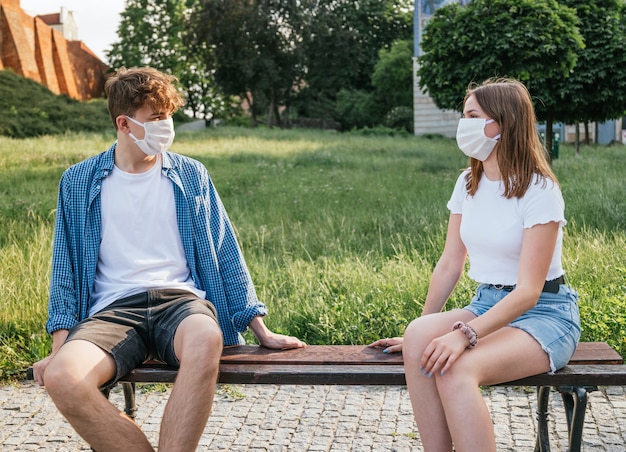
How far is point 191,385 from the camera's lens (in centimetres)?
287

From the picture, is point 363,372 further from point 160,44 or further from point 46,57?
point 160,44

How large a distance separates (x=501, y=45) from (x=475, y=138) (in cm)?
1001

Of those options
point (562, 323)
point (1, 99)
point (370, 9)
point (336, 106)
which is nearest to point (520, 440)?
point (562, 323)

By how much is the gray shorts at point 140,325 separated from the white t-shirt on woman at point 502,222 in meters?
1.13

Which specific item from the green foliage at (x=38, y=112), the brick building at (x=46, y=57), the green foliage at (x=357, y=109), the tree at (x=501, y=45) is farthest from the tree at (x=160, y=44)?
the tree at (x=501, y=45)

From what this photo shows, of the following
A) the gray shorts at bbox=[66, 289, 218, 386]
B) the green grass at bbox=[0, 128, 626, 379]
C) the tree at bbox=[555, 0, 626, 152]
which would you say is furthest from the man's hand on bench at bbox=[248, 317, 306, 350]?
the tree at bbox=[555, 0, 626, 152]

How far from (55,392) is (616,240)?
5.33m

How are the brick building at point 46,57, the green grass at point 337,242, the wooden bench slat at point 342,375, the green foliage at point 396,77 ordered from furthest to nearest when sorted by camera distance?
the green foliage at point 396,77, the brick building at point 46,57, the green grass at point 337,242, the wooden bench slat at point 342,375

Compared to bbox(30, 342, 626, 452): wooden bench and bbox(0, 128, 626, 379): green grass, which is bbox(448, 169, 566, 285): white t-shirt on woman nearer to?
bbox(30, 342, 626, 452): wooden bench

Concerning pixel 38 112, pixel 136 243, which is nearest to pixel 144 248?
pixel 136 243

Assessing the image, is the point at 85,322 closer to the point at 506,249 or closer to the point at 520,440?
the point at 506,249

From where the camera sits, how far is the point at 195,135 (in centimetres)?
2708

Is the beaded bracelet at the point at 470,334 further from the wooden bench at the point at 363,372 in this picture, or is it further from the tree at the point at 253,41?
the tree at the point at 253,41

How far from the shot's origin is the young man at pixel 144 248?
10.6 feet
